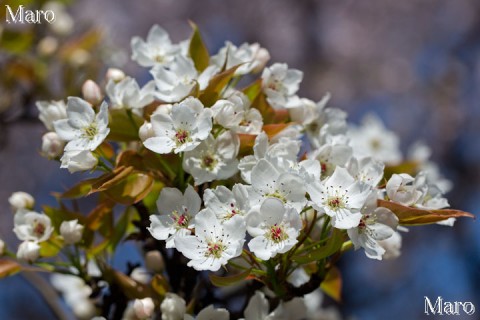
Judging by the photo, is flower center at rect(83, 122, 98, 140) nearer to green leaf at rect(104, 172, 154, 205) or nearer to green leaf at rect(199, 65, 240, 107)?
green leaf at rect(104, 172, 154, 205)

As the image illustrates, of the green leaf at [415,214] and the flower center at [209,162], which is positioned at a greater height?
the green leaf at [415,214]

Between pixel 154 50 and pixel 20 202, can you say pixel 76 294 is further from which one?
pixel 154 50

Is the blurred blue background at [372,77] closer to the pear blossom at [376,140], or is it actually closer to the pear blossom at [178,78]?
the pear blossom at [376,140]

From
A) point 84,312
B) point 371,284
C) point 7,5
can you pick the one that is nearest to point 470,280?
point 371,284

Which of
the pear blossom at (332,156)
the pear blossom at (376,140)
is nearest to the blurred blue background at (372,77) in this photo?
the pear blossom at (376,140)

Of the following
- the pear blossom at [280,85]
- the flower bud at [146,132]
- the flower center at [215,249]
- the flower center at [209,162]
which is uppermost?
the pear blossom at [280,85]

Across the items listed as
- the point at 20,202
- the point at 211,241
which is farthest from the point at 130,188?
the point at 20,202
